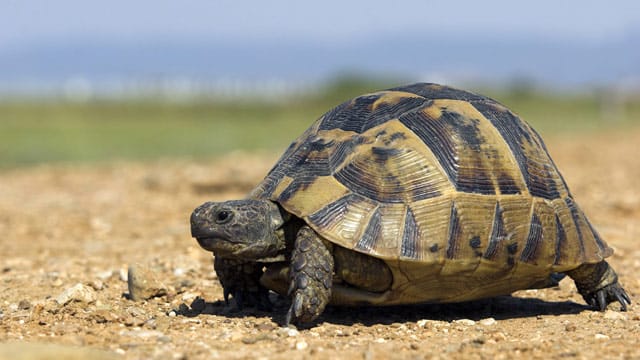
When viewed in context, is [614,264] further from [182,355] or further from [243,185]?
[243,185]

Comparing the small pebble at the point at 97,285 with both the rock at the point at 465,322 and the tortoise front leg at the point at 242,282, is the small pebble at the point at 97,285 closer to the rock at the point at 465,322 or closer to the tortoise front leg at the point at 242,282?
the tortoise front leg at the point at 242,282

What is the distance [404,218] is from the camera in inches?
204

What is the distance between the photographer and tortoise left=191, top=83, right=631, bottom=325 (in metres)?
5.14

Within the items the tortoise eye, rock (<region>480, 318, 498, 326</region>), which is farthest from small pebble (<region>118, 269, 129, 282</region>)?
rock (<region>480, 318, 498, 326</region>)

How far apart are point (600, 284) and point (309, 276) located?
6.38 ft

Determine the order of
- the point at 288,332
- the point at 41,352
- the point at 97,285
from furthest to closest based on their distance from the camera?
the point at 97,285 < the point at 288,332 < the point at 41,352

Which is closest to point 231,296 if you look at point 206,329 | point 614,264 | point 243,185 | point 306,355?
point 206,329

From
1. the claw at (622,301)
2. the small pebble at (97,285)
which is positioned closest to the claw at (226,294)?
the small pebble at (97,285)

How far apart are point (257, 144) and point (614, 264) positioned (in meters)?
15.4

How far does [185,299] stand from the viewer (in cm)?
621

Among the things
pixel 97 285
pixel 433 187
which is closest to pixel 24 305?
pixel 97 285

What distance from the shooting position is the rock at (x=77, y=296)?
5645mm

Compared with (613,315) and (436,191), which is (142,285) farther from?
(613,315)

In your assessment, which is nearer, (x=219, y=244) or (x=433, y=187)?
(x=219, y=244)
